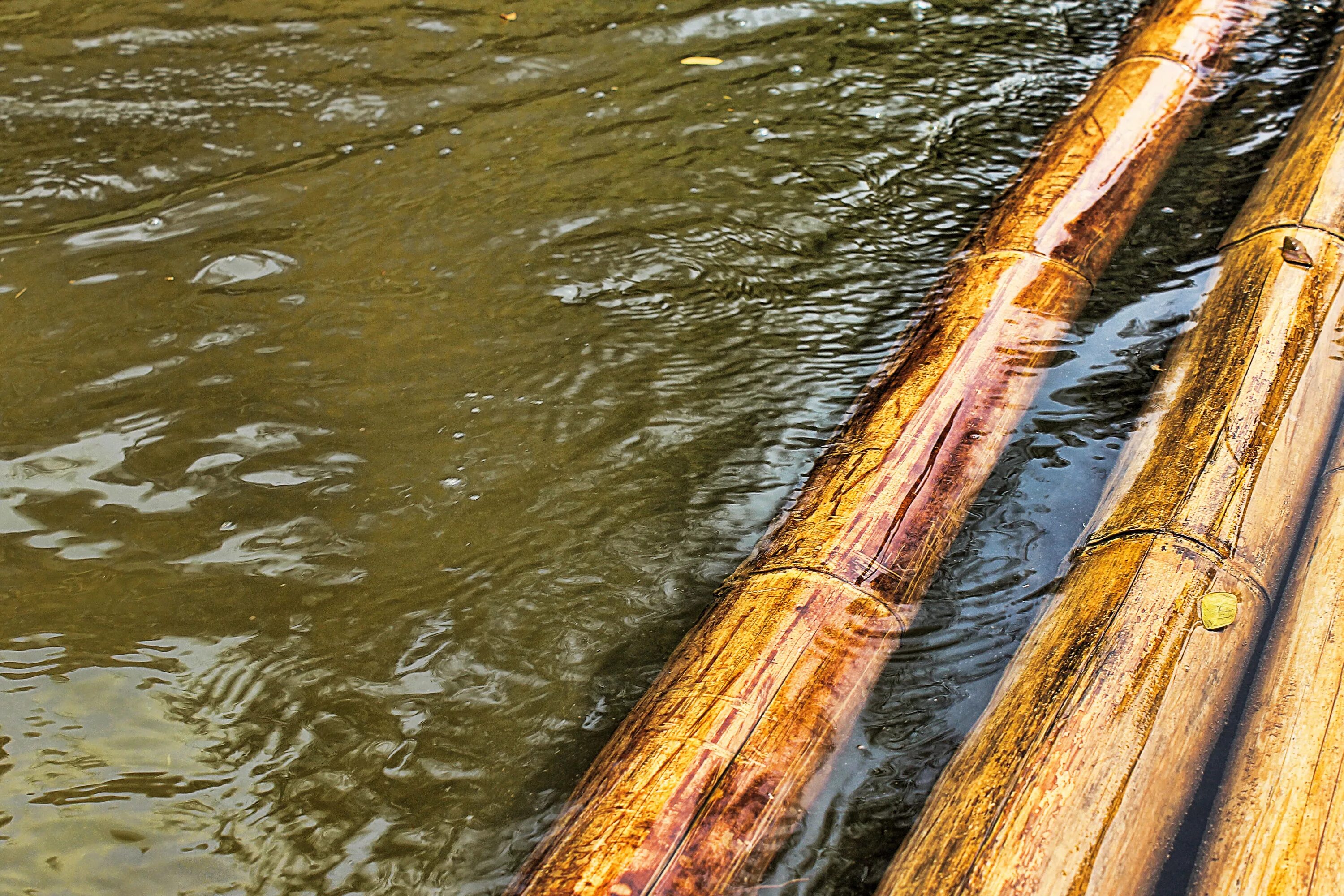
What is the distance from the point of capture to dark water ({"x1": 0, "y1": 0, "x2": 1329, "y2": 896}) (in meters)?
Answer: 2.65

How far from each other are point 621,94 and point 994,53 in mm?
2035

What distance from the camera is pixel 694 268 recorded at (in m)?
4.30

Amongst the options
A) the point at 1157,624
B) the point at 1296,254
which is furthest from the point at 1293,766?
the point at 1296,254

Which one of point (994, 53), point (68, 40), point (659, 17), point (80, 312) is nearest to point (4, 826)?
point (80, 312)

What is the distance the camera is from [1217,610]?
8.68ft

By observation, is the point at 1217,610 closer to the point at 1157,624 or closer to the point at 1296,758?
the point at 1157,624

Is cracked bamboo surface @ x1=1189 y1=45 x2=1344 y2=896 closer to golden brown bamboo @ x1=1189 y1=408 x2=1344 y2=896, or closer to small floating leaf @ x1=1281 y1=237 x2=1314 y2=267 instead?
golden brown bamboo @ x1=1189 y1=408 x2=1344 y2=896

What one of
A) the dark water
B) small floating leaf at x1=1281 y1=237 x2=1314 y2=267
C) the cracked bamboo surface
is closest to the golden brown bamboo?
the cracked bamboo surface

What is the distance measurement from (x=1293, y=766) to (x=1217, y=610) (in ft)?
1.47

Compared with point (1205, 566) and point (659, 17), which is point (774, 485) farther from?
point (659, 17)

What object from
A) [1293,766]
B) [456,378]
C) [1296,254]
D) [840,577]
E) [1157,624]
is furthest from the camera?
[1296,254]

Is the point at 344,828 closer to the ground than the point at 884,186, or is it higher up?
closer to the ground

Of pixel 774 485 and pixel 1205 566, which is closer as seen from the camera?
pixel 1205 566

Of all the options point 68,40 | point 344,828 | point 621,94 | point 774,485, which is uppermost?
point 68,40
